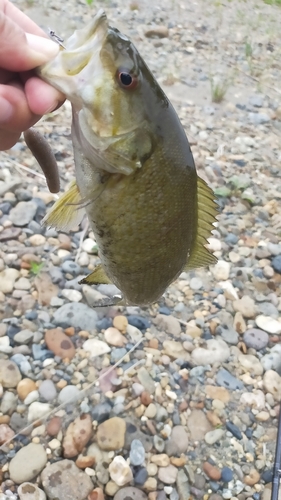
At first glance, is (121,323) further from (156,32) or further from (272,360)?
(156,32)

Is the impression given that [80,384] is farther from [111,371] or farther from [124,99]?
[124,99]

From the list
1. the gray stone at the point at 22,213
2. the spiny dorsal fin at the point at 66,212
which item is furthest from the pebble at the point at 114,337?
the spiny dorsal fin at the point at 66,212

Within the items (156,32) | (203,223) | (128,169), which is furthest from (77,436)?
(156,32)

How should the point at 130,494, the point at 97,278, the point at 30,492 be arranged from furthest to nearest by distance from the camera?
the point at 130,494, the point at 30,492, the point at 97,278

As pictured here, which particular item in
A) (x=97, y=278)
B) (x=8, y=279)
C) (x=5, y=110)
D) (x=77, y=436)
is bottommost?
(x=77, y=436)

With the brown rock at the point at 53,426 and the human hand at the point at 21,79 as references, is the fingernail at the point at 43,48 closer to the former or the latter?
the human hand at the point at 21,79
